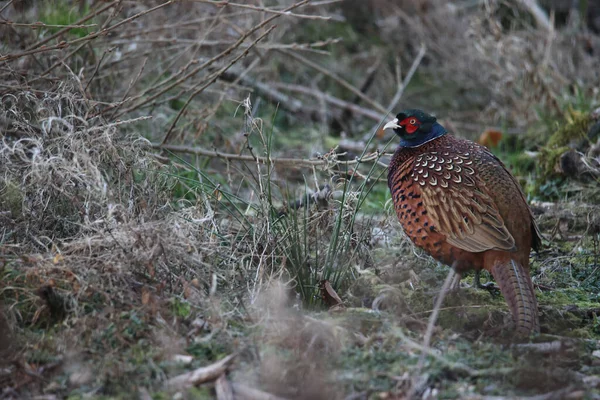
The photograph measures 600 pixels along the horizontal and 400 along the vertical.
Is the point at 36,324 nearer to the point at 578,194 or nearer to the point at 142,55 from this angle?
the point at 142,55

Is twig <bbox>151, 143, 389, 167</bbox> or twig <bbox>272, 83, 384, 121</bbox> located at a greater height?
twig <bbox>151, 143, 389, 167</bbox>

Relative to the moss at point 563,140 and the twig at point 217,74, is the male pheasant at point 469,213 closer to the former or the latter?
the twig at point 217,74

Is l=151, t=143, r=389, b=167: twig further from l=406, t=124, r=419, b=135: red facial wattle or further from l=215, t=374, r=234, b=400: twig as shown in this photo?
l=215, t=374, r=234, b=400: twig

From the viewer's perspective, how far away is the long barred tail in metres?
3.58

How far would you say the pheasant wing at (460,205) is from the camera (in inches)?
157

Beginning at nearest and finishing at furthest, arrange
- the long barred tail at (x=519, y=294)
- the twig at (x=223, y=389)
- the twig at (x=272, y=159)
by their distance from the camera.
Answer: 1. the twig at (x=223, y=389)
2. the long barred tail at (x=519, y=294)
3. the twig at (x=272, y=159)

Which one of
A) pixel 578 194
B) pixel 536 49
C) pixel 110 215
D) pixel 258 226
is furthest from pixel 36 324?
pixel 536 49

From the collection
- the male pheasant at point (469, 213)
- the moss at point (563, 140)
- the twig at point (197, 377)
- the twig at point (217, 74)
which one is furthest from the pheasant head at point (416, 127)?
the twig at point (197, 377)

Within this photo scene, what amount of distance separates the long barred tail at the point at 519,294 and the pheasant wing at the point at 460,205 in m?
0.11

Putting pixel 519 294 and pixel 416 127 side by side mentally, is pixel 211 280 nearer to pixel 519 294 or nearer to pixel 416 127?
pixel 519 294

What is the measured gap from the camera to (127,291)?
3.43 meters

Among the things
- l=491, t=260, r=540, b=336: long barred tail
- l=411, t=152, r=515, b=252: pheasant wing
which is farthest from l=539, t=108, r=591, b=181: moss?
l=491, t=260, r=540, b=336: long barred tail

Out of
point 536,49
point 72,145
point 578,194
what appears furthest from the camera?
point 536,49

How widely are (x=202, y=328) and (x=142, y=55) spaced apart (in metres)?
3.24
